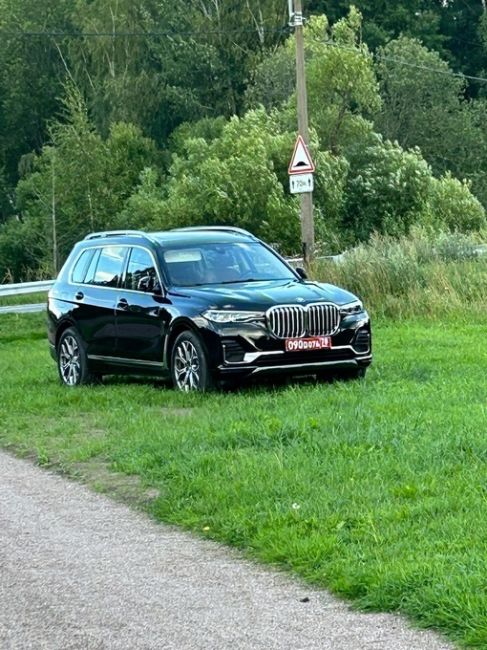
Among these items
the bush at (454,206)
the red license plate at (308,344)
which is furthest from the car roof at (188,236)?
the bush at (454,206)

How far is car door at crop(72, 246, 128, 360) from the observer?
15.9 meters

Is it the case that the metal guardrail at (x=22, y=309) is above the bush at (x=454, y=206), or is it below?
below

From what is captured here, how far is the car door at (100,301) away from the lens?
15.9m

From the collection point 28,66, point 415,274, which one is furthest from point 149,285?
point 28,66

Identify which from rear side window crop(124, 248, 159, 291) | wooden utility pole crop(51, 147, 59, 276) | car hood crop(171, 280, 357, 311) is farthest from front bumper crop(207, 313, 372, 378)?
wooden utility pole crop(51, 147, 59, 276)

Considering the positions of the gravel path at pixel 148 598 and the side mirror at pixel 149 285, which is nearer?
the gravel path at pixel 148 598

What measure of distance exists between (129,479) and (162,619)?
365cm

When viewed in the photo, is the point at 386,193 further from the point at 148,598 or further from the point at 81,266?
the point at 148,598

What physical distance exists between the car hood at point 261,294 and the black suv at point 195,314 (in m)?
0.01

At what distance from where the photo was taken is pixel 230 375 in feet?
45.5

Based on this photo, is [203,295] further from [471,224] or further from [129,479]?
[471,224]

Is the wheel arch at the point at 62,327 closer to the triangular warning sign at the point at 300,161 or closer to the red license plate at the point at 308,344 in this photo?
the red license plate at the point at 308,344

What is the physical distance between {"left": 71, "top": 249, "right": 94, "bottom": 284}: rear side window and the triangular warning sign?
8138mm

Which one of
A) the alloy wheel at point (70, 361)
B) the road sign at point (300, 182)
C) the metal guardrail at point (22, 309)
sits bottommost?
the metal guardrail at point (22, 309)
